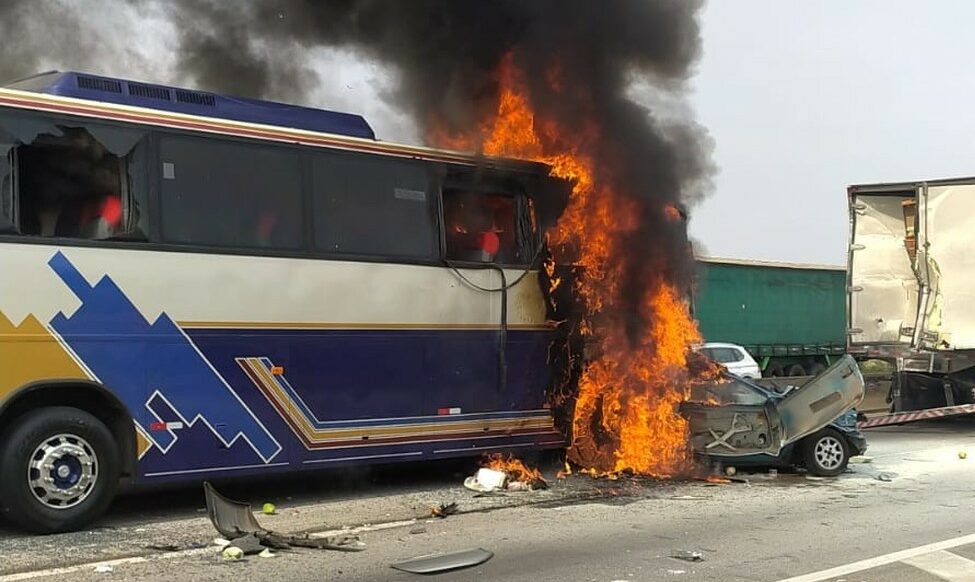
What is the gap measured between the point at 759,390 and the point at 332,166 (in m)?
5.07

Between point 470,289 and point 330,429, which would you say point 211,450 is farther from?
point 470,289

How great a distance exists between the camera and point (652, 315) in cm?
1027

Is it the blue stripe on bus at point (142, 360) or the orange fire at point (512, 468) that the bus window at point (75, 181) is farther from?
the orange fire at point (512, 468)

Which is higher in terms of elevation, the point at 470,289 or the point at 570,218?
the point at 570,218

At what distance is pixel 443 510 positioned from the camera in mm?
8195

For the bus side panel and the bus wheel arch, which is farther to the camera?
the bus side panel

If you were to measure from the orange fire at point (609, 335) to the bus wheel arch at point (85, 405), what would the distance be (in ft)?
15.1

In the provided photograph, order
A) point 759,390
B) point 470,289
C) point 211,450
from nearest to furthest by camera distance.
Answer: point 211,450, point 470,289, point 759,390

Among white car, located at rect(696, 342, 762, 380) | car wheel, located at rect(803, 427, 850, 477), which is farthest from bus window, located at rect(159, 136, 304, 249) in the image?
white car, located at rect(696, 342, 762, 380)

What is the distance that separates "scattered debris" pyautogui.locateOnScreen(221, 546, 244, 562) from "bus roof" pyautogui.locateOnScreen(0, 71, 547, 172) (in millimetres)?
3456

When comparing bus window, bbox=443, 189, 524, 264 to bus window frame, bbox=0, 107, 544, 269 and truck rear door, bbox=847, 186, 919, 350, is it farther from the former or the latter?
truck rear door, bbox=847, 186, 919, 350

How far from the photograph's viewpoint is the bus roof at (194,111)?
7.38 metres

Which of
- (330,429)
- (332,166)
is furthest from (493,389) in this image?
(332,166)

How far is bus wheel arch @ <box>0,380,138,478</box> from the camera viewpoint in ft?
22.8
